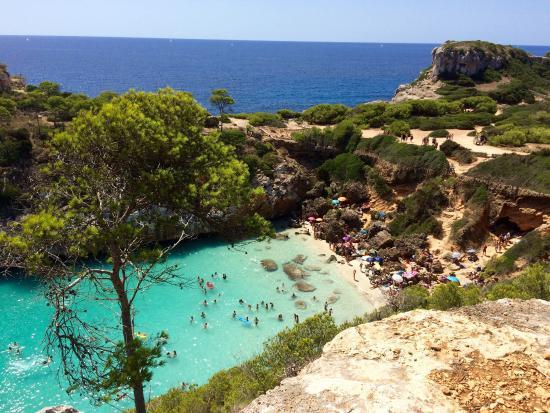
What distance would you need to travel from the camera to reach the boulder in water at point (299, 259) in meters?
36.8

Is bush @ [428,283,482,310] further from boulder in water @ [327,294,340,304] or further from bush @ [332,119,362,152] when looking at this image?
bush @ [332,119,362,152]

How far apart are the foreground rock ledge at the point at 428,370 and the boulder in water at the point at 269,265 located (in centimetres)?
2347

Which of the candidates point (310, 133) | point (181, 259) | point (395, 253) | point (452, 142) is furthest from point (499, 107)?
point (181, 259)

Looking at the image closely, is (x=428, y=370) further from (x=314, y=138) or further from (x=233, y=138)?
(x=314, y=138)

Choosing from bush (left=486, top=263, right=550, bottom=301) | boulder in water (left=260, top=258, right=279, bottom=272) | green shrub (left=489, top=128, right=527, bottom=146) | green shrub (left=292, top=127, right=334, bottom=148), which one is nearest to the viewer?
bush (left=486, top=263, right=550, bottom=301)

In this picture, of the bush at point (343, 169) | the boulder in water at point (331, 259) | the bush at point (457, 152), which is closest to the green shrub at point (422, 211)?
the bush at point (457, 152)

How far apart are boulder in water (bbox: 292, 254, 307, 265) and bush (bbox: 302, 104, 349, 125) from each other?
91.4 ft

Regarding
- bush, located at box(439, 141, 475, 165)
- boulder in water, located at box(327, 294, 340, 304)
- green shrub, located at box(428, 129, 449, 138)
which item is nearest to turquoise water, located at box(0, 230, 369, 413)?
boulder in water, located at box(327, 294, 340, 304)

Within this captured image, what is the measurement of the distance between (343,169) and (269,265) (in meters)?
16.8

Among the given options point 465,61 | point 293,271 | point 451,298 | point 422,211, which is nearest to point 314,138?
point 422,211

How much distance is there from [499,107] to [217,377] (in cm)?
6899

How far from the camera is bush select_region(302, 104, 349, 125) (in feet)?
195

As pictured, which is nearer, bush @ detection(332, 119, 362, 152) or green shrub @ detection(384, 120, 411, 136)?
bush @ detection(332, 119, 362, 152)

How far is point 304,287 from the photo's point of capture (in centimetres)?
3294
